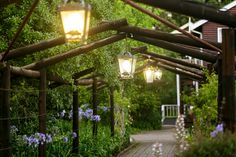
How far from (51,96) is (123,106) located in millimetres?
9075

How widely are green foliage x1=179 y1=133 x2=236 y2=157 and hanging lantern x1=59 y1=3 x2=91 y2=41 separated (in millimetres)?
2048

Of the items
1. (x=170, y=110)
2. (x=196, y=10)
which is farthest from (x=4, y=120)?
(x=170, y=110)

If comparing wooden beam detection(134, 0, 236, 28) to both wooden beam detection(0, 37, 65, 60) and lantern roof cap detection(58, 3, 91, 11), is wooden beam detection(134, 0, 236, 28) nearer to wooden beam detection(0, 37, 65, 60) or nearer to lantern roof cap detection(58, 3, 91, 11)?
lantern roof cap detection(58, 3, 91, 11)

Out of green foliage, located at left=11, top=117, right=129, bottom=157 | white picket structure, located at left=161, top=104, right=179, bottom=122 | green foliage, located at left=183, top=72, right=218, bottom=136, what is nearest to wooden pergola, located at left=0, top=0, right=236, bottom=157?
green foliage, located at left=183, top=72, right=218, bottom=136

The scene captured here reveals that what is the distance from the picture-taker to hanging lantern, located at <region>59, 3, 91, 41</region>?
728cm

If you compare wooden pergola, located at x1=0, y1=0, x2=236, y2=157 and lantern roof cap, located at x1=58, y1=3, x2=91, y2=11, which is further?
wooden pergola, located at x1=0, y1=0, x2=236, y2=157

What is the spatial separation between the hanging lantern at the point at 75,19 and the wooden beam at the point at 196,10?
84 cm

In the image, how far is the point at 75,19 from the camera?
24.0 feet

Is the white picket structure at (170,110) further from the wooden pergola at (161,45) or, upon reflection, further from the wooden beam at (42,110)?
the wooden beam at (42,110)

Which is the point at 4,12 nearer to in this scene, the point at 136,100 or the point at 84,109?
the point at 84,109

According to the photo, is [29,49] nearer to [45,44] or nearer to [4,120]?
[45,44]

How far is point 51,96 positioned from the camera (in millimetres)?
13898

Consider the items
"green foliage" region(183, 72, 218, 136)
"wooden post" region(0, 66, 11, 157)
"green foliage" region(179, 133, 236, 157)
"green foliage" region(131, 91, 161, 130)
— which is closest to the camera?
"green foliage" region(179, 133, 236, 157)

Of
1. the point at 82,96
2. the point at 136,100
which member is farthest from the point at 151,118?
the point at 82,96
